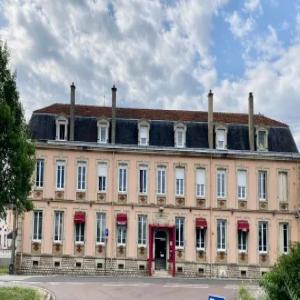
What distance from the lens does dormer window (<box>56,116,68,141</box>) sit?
43.8m

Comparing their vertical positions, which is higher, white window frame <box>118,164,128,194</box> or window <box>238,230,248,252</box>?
white window frame <box>118,164,128,194</box>

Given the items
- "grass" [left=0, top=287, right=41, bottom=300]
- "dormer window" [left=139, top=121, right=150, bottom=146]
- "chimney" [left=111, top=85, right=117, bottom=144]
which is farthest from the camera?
"dormer window" [left=139, top=121, right=150, bottom=146]

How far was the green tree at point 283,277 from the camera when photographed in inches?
372

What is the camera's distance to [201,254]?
43031 millimetres

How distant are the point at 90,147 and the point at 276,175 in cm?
1380

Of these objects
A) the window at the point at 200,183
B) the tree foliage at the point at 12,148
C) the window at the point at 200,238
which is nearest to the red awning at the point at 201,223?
the window at the point at 200,238

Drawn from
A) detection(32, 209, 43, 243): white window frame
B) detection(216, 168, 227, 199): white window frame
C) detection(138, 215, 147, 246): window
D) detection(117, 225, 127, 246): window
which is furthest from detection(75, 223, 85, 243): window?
detection(216, 168, 227, 199): white window frame

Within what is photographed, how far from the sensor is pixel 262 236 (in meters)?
43.7

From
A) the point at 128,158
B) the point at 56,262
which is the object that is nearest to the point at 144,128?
the point at 128,158

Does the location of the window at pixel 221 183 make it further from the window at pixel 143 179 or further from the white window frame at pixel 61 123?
the white window frame at pixel 61 123

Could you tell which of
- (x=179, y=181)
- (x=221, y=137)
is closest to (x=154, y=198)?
(x=179, y=181)

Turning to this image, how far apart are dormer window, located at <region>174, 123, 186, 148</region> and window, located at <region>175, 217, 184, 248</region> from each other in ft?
18.4

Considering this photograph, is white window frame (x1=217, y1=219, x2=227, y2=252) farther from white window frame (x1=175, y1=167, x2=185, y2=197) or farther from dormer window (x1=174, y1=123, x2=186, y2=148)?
dormer window (x1=174, y1=123, x2=186, y2=148)

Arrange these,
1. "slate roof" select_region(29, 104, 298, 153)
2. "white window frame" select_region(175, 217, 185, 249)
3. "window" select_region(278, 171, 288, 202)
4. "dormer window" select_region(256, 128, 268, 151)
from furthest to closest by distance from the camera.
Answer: "dormer window" select_region(256, 128, 268, 151)
"window" select_region(278, 171, 288, 202)
"slate roof" select_region(29, 104, 298, 153)
"white window frame" select_region(175, 217, 185, 249)
